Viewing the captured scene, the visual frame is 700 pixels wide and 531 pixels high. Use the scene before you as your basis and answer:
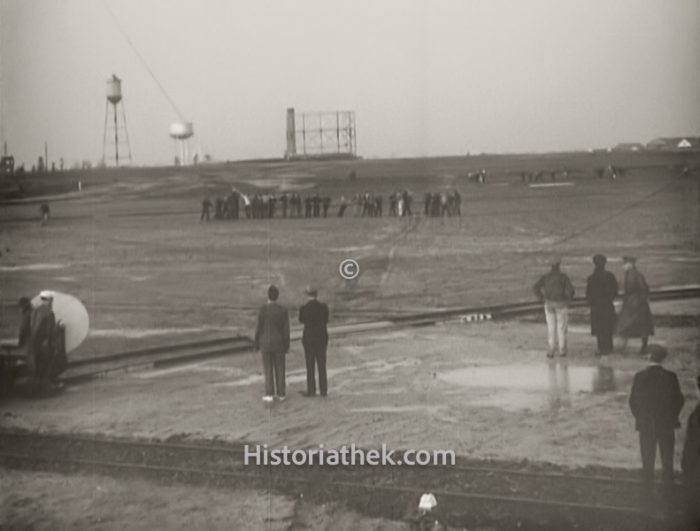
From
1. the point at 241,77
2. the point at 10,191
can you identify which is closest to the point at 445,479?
the point at 241,77

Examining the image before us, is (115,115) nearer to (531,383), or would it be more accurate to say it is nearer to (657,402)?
(531,383)

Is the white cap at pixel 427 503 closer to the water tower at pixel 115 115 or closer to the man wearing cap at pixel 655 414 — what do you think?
the man wearing cap at pixel 655 414

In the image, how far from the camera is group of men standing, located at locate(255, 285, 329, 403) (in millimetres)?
5512

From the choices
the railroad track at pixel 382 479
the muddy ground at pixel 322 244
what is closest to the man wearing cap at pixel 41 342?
the muddy ground at pixel 322 244

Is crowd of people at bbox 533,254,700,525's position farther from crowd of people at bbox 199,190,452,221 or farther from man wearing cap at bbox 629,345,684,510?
crowd of people at bbox 199,190,452,221

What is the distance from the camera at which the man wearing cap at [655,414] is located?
5.18m

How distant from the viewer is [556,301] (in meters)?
5.43

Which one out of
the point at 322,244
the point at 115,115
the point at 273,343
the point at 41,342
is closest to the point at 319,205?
the point at 322,244

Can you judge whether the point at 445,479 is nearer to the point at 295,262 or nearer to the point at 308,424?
the point at 308,424

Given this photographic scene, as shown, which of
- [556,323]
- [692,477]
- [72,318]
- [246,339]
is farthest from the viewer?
[72,318]

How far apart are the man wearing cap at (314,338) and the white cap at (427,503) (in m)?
0.73

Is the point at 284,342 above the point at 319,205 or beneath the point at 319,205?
beneath

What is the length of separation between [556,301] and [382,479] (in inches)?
49.2

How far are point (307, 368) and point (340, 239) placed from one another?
69 cm
